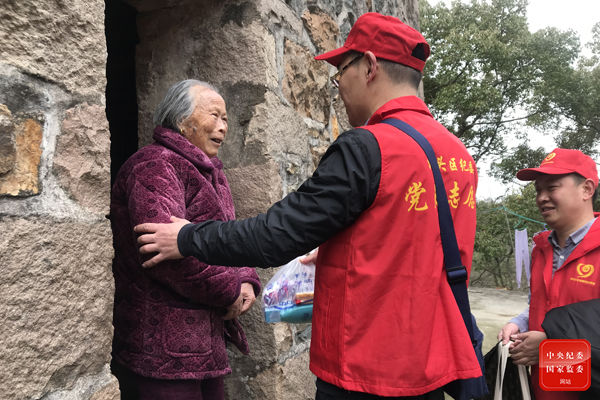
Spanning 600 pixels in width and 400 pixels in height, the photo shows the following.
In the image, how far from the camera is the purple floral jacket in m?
1.50

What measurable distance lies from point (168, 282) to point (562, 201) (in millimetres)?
1740

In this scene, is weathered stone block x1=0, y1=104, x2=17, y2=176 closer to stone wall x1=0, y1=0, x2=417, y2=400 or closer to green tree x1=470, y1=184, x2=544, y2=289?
stone wall x1=0, y1=0, x2=417, y2=400

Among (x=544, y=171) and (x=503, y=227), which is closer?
(x=544, y=171)

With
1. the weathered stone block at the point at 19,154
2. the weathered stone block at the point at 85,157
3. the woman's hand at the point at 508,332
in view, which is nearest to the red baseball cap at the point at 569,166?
the woman's hand at the point at 508,332

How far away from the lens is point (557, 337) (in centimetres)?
189

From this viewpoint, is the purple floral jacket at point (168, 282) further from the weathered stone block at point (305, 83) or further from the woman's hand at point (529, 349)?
the woman's hand at point (529, 349)

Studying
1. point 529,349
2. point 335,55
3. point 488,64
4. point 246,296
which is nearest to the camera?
point 335,55

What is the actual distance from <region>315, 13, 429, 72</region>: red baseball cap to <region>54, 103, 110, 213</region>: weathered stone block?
28.1 inches

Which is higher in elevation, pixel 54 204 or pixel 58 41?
pixel 58 41

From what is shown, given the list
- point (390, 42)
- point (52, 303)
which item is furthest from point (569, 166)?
point (52, 303)

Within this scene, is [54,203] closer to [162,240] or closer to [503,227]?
[162,240]

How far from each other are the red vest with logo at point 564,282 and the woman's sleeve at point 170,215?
138cm

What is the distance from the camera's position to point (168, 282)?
4.95 ft

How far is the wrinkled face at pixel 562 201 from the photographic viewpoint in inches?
86.6
